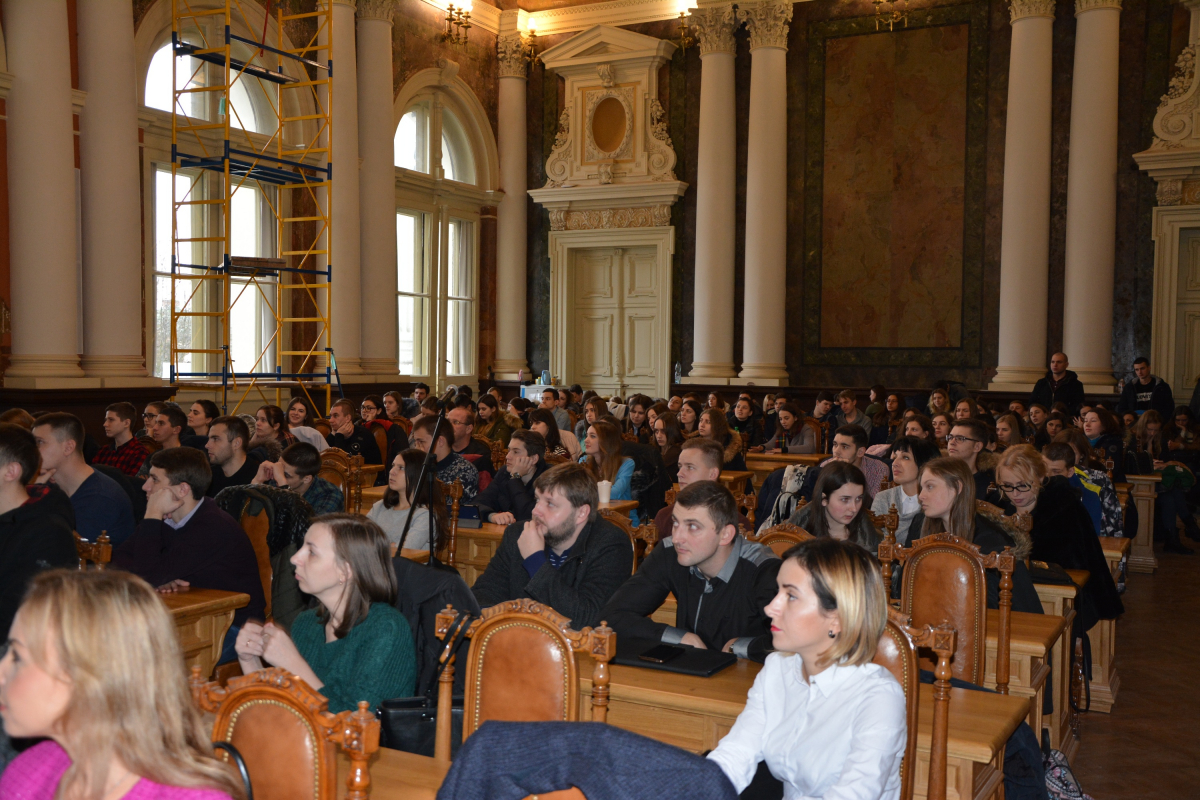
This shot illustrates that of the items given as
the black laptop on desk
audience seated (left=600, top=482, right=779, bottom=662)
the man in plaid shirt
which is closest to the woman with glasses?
audience seated (left=600, top=482, right=779, bottom=662)

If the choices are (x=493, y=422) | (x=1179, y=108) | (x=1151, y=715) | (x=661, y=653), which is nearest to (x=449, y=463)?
(x=493, y=422)

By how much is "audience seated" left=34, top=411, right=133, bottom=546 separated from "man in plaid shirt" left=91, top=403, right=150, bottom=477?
1.57m

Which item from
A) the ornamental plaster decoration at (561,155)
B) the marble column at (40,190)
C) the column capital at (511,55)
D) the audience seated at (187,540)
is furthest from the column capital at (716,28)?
the audience seated at (187,540)

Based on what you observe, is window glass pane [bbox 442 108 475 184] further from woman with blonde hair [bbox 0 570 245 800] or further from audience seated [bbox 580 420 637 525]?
woman with blonde hair [bbox 0 570 245 800]

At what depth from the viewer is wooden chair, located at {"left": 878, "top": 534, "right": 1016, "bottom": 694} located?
12.6 ft

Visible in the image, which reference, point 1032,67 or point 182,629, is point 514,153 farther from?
point 182,629

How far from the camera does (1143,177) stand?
1332 cm

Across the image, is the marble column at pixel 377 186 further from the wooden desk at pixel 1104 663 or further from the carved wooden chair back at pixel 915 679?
the carved wooden chair back at pixel 915 679

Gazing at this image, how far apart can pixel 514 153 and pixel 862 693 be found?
15.2 m

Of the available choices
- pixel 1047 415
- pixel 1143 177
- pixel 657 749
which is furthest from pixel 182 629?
pixel 1143 177

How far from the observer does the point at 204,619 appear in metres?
4.51

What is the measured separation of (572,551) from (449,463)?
2.79m

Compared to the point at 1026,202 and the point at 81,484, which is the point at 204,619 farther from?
the point at 1026,202

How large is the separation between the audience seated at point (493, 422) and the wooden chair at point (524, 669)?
23.9 ft
